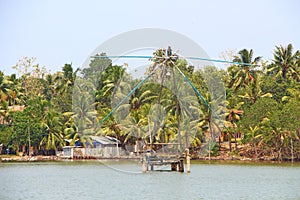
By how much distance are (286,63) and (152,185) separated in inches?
1284

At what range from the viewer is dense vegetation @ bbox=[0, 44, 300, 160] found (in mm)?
40844

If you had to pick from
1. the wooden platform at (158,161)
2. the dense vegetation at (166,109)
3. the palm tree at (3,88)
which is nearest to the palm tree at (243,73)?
the dense vegetation at (166,109)

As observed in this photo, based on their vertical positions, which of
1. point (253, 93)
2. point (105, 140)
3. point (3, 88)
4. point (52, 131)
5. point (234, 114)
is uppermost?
point (3, 88)

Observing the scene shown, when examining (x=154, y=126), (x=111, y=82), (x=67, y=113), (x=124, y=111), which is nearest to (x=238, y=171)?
(x=154, y=126)

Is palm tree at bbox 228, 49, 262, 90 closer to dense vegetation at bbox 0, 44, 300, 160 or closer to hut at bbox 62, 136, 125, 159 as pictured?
dense vegetation at bbox 0, 44, 300, 160

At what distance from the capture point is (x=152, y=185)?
87.6 feet

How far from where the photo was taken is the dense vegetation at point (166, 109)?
40.8 meters

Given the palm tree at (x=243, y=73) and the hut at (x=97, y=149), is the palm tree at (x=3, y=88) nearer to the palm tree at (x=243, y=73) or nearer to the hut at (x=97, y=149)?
the hut at (x=97, y=149)

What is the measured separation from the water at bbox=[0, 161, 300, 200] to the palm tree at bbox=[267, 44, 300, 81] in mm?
21511

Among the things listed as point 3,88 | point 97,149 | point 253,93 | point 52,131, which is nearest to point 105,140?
point 97,149

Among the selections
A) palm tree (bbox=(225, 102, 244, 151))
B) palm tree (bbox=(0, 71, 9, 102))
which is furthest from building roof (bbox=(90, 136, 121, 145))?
palm tree (bbox=(0, 71, 9, 102))

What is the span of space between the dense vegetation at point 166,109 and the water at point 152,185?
611 cm

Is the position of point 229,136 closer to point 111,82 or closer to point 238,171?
point 111,82

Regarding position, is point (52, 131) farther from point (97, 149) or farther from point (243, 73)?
point (243, 73)
